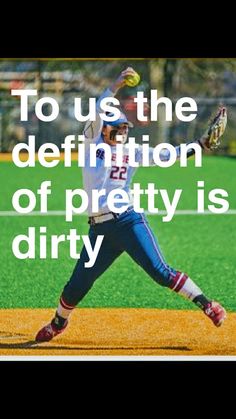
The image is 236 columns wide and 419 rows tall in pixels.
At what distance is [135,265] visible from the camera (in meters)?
10.9

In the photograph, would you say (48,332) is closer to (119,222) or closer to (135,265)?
(119,222)

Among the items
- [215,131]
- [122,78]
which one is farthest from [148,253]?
[122,78]

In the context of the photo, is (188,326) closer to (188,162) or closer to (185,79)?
(188,162)

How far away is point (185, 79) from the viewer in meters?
34.8

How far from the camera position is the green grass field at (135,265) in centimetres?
892

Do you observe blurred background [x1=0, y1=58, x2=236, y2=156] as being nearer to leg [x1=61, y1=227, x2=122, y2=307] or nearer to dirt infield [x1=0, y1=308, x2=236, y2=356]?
dirt infield [x1=0, y1=308, x2=236, y2=356]

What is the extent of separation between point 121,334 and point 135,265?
3.54m

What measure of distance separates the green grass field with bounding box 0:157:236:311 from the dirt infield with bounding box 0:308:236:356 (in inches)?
20.2

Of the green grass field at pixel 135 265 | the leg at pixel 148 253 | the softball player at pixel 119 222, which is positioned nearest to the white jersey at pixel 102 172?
the softball player at pixel 119 222

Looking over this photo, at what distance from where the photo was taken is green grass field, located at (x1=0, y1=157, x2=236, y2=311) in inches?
351

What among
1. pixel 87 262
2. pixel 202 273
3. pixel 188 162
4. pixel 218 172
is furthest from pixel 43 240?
pixel 188 162

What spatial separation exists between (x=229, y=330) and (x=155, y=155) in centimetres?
162

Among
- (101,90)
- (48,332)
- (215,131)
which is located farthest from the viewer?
(101,90)

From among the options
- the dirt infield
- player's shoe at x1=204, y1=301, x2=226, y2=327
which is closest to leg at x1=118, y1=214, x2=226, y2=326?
player's shoe at x1=204, y1=301, x2=226, y2=327
